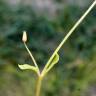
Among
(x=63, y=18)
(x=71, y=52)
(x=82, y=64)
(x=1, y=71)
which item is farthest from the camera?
(x=63, y=18)

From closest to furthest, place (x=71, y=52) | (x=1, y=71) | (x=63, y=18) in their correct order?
(x=1, y=71), (x=71, y=52), (x=63, y=18)

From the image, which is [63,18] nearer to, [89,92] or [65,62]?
[65,62]

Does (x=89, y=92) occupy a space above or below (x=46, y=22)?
below

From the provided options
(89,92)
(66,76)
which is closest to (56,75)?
(66,76)

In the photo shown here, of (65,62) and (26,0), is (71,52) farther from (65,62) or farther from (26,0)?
(26,0)

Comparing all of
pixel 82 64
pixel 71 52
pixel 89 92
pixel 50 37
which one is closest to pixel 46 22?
pixel 50 37

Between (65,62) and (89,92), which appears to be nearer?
(89,92)
